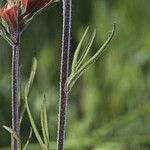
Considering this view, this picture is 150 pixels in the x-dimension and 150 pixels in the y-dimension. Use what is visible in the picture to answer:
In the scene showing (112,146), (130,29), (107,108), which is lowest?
(112,146)

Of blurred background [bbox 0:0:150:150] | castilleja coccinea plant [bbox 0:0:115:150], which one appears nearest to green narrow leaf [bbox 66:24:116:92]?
castilleja coccinea plant [bbox 0:0:115:150]

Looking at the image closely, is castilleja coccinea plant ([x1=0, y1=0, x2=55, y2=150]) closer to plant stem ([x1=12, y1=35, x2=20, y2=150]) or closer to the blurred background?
plant stem ([x1=12, y1=35, x2=20, y2=150])

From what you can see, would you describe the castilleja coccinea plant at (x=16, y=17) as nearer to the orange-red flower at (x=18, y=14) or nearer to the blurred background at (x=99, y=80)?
Result: the orange-red flower at (x=18, y=14)

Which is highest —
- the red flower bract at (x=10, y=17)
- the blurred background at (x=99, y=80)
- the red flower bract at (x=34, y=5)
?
the red flower bract at (x=34, y=5)

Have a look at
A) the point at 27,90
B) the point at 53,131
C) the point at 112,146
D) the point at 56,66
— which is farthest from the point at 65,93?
the point at 56,66

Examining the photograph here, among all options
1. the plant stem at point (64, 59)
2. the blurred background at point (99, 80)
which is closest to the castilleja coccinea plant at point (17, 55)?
the plant stem at point (64, 59)

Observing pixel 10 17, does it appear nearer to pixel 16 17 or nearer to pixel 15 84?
pixel 16 17

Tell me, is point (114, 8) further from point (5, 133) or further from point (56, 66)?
point (5, 133)
